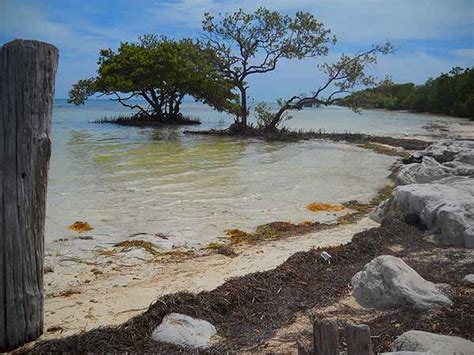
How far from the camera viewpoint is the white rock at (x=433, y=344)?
2578 mm

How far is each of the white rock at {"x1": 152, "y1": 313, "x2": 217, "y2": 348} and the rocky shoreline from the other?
0.03 m

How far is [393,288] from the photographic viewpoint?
148 inches

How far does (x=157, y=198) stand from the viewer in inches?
345

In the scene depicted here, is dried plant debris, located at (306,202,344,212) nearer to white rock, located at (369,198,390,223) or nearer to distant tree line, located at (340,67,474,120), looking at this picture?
white rock, located at (369,198,390,223)

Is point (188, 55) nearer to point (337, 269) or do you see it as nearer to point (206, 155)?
point (206, 155)

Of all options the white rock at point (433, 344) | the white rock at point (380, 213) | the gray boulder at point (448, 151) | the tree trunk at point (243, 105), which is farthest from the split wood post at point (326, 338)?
the tree trunk at point (243, 105)

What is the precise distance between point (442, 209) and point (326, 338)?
4.38 metres

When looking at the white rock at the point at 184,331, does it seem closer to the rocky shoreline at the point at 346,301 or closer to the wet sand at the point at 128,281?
the rocky shoreline at the point at 346,301

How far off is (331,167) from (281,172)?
199 cm

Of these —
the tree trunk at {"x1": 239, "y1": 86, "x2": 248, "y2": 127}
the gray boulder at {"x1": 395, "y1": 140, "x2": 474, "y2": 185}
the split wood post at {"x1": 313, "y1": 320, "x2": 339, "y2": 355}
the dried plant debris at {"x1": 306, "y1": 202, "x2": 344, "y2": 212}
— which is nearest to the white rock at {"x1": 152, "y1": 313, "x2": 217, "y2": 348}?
the split wood post at {"x1": 313, "y1": 320, "x2": 339, "y2": 355}

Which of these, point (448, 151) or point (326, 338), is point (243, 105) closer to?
point (448, 151)

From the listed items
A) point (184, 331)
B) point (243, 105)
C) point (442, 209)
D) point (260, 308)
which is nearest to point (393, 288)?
point (260, 308)

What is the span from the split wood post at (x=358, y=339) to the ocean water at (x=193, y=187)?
4.08 meters

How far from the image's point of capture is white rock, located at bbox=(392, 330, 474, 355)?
2.58 meters
